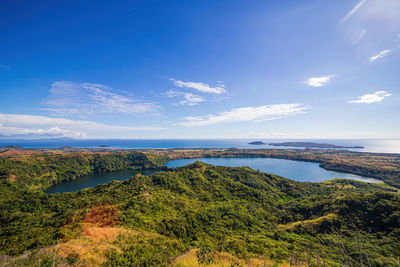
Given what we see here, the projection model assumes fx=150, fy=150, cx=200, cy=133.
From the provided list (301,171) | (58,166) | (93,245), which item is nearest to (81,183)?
(58,166)

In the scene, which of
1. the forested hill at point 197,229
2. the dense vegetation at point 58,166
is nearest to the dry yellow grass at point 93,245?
the forested hill at point 197,229

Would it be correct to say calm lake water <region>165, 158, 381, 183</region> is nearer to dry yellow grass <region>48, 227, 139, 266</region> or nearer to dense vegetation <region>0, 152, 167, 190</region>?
dense vegetation <region>0, 152, 167, 190</region>

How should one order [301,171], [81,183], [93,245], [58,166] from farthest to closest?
[301,171] < [58,166] < [81,183] < [93,245]

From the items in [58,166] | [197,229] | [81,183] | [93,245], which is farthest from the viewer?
[58,166]

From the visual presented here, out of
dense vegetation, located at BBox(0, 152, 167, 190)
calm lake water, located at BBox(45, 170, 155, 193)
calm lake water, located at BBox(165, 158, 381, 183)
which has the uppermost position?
dense vegetation, located at BBox(0, 152, 167, 190)

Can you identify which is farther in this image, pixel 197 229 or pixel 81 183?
pixel 81 183

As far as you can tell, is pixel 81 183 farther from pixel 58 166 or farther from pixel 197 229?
pixel 197 229

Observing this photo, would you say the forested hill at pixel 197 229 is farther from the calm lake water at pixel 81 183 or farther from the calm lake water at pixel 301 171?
the calm lake water at pixel 301 171

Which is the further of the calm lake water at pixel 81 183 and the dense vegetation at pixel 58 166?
the calm lake water at pixel 81 183

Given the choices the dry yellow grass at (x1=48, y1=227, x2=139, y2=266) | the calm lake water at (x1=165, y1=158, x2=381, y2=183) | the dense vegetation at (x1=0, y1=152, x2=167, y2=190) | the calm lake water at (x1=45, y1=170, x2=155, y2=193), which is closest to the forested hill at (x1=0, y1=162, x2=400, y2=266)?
the dry yellow grass at (x1=48, y1=227, x2=139, y2=266)

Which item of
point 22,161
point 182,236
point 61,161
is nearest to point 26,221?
point 182,236
